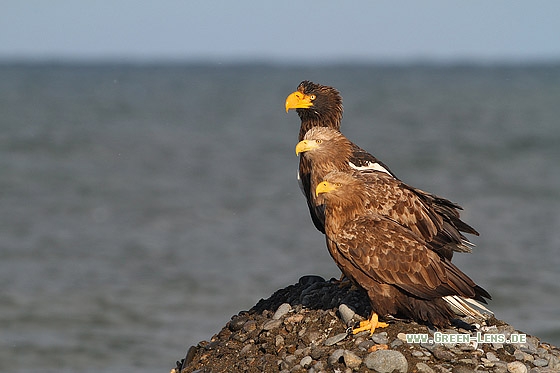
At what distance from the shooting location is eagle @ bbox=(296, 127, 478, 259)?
303 inches

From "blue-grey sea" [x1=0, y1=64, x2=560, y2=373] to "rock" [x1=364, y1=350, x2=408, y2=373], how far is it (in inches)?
240

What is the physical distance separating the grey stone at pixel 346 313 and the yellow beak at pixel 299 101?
3.00m

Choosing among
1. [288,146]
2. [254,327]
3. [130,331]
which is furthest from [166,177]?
[254,327]

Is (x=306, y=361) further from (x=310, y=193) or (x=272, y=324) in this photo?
(x=310, y=193)

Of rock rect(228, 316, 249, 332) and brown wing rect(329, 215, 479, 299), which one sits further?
rock rect(228, 316, 249, 332)

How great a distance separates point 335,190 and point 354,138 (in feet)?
102

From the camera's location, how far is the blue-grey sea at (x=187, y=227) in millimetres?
13938

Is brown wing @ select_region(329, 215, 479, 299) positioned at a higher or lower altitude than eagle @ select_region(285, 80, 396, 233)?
lower

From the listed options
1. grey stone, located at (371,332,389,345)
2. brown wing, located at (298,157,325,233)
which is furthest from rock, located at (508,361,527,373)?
brown wing, located at (298,157,325,233)

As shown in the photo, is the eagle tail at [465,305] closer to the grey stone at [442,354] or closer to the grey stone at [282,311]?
the grey stone at [442,354]

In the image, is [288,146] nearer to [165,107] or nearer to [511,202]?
[511,202]

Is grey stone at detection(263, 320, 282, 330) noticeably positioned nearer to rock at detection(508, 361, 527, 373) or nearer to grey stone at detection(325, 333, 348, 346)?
grey stone at detection(325, 333, 348, 346)

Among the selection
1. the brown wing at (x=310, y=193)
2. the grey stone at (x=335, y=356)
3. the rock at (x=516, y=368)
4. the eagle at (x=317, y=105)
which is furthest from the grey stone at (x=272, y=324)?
the eagle at (x=317, y=105)

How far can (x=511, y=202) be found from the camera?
22.9m
